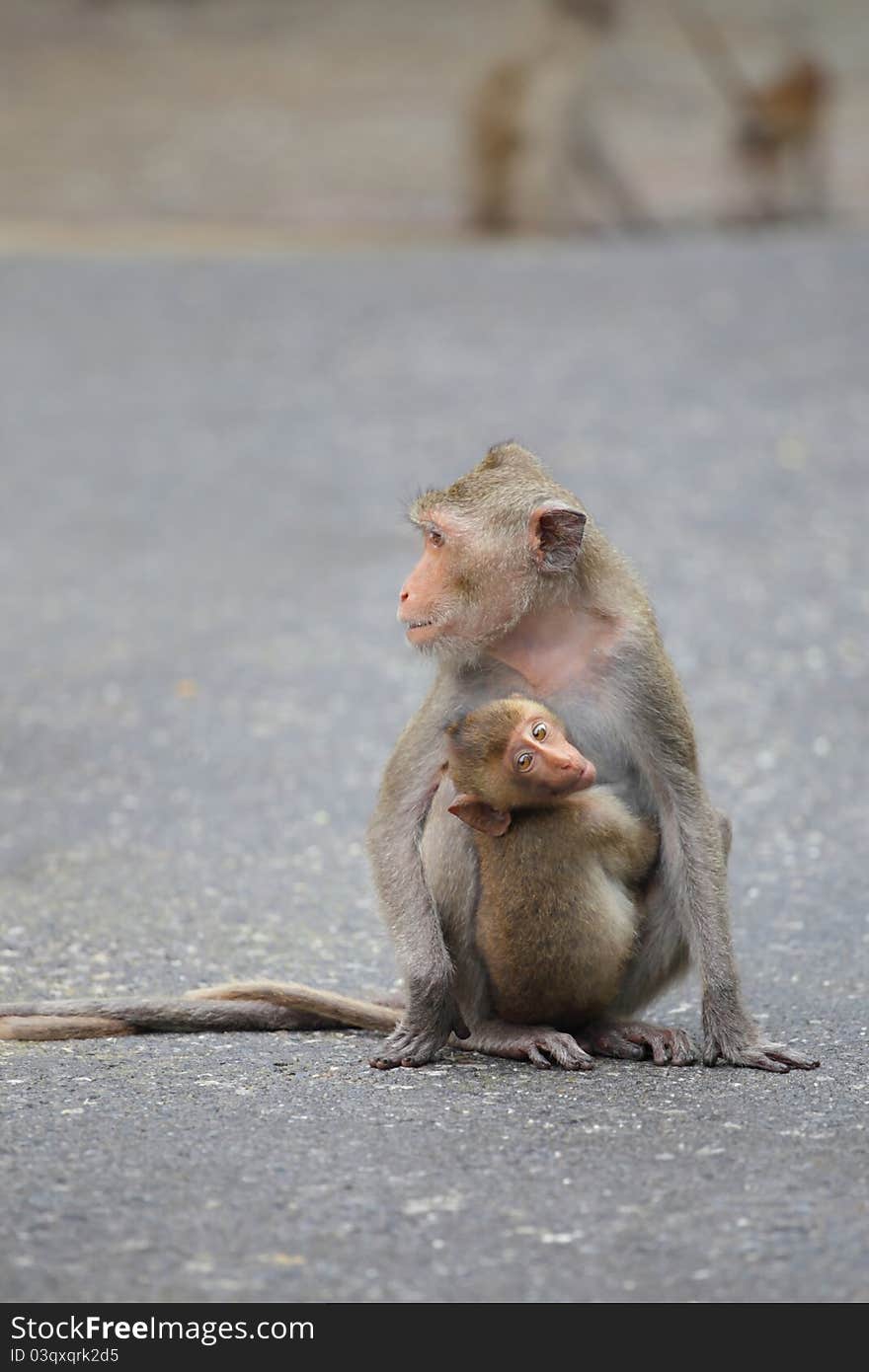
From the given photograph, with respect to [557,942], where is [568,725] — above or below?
above

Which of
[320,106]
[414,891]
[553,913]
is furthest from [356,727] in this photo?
[320,106]

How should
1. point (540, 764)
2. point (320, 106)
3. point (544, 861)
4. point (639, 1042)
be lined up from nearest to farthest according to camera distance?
point (540, 764) < point (544, 861) < point (639, 1042) < point (320, 106)

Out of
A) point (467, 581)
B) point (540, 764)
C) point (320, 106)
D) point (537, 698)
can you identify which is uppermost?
point (320, 106)

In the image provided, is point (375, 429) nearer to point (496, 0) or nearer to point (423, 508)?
point (423, 508)

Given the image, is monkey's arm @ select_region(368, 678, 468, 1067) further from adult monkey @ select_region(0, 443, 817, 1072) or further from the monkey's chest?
the monkey's chest

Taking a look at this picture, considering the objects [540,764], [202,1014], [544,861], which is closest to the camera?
[540,764]

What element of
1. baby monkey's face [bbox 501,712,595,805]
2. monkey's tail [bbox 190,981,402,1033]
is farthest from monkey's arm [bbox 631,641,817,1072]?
monkey's tail [bbox 190,981,402,1033]

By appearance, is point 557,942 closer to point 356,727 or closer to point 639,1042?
point 639,1042

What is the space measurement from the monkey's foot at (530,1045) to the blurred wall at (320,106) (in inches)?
570

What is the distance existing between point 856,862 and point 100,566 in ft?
18.0

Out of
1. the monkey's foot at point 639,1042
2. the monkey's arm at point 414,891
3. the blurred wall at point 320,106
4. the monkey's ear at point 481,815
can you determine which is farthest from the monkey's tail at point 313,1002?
the blurred wall at point 320,106

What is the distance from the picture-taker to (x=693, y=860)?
463cm

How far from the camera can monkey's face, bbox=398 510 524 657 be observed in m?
4.49

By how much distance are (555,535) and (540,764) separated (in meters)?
0.55
